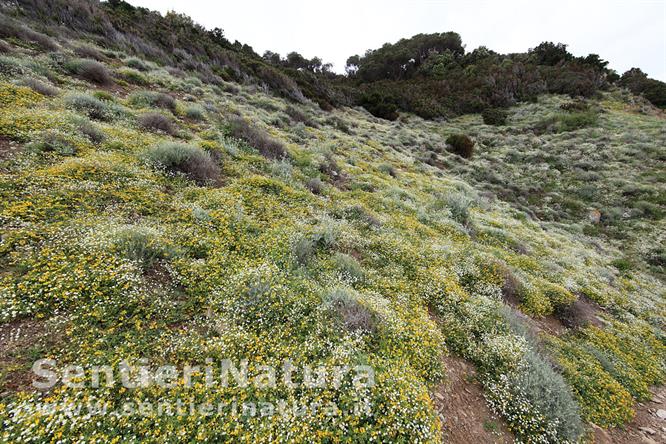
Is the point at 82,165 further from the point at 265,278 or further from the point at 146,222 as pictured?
the point at 265,278

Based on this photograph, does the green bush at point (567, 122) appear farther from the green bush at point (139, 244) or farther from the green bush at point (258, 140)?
the green bush at point (139, 244)

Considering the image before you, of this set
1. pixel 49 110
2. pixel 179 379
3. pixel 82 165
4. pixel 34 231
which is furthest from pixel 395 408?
pixel 49 110

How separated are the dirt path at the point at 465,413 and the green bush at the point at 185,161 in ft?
23.7

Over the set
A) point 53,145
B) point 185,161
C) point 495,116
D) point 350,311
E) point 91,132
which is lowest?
point 350,311

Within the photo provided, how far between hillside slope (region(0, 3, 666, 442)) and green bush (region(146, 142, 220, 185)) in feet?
0.18

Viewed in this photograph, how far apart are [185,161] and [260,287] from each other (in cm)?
506

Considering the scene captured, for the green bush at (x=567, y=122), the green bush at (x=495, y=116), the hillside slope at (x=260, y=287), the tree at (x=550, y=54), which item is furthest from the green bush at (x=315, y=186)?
the tree at (x=550, y=54)

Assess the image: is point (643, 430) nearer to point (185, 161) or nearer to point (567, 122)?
point (185, 161)

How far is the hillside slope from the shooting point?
10.8ft

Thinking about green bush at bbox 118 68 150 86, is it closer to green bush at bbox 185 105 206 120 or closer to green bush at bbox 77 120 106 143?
green bush at bbox 185 105 206 120

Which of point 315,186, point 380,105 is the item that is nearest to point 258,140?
point 315,186

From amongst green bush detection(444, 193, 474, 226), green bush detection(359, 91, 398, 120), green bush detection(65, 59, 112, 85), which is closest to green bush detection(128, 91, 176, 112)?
green bush detection(65, 59, 112, 85)

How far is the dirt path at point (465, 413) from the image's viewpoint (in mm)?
3945

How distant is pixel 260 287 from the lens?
4758mm
